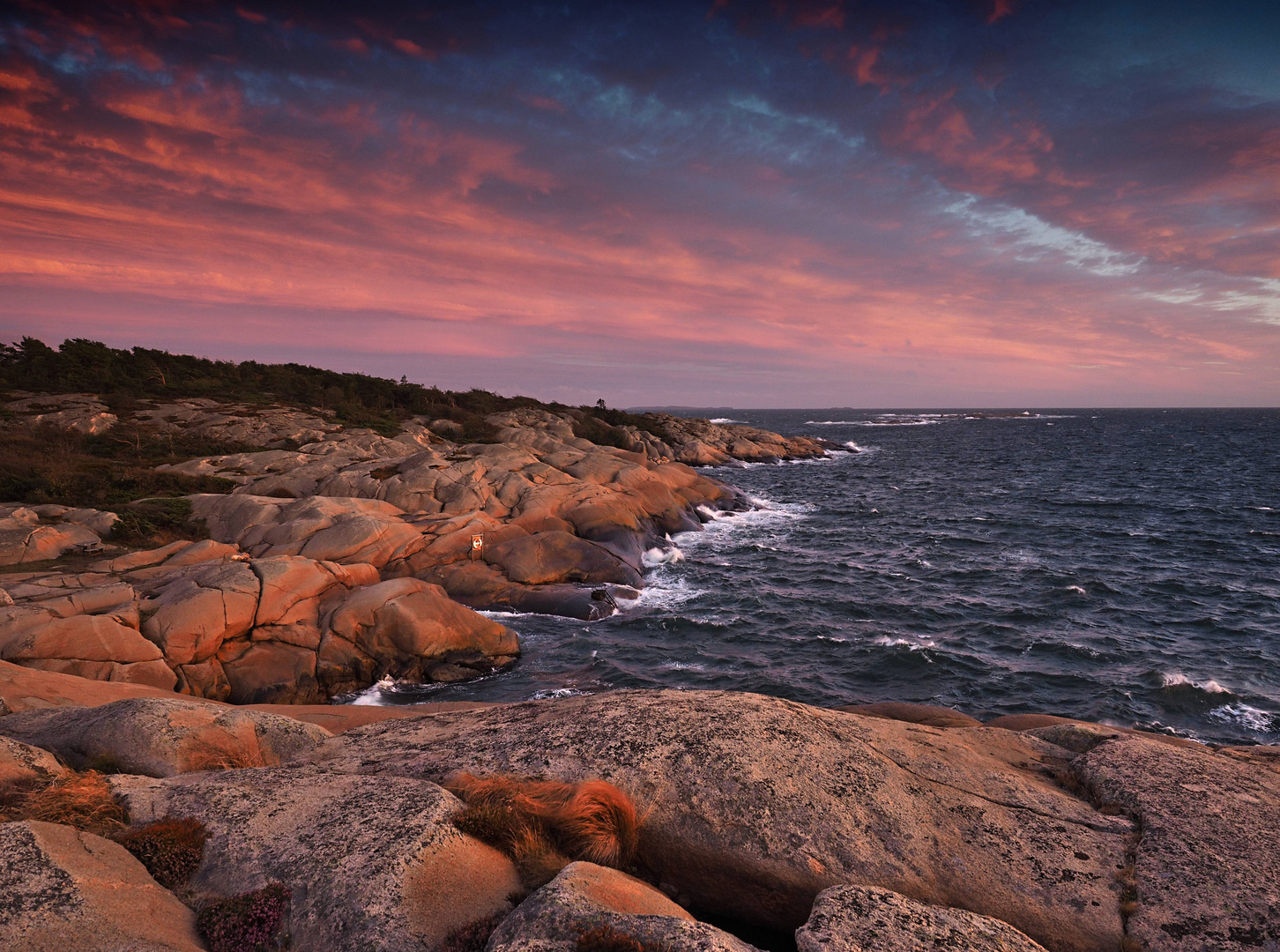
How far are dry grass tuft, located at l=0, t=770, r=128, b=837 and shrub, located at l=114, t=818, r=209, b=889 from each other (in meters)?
0.37

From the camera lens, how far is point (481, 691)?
64.3ft

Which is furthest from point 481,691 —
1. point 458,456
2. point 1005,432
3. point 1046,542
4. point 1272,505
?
point 1005,432

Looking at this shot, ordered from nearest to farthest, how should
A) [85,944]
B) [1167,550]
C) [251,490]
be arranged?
1. [85,944]
2. [251,490]
3. [1167,550]

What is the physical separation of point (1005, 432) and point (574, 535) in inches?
6424

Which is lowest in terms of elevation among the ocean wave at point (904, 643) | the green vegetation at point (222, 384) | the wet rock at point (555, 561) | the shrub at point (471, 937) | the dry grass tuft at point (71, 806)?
the ocean wave at point (904, 643)

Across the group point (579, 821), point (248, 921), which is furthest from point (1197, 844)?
point (248, 921)

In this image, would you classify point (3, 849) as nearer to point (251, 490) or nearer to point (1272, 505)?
point (251, 490)

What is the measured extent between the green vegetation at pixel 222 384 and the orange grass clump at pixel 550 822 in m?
44.9

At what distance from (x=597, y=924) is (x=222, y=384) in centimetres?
6324

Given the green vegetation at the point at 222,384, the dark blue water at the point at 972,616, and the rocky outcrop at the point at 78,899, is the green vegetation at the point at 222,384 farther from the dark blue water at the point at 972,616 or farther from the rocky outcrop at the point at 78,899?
the rocky outcrop at the point at 78,899

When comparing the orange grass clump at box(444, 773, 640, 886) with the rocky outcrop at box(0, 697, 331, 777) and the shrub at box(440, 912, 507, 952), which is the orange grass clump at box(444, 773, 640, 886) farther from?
the rocky outcrop at box(0, 697, 331, 777)

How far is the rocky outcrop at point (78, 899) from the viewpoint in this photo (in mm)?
4789

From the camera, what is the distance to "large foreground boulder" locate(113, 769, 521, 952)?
5.48 metres

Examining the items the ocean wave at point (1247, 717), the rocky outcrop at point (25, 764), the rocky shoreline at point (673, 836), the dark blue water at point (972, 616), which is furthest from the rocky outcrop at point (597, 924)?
the ocean wave at point (1247, 717)
